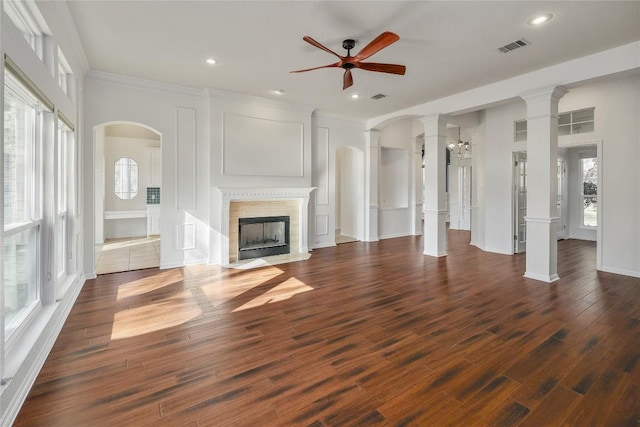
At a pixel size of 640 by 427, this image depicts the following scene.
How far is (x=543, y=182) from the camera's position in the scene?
465 cm

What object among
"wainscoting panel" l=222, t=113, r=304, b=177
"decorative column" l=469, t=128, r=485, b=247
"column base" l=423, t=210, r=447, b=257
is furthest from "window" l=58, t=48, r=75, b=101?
"decorative column" l=469, t=128, r=485, b=247

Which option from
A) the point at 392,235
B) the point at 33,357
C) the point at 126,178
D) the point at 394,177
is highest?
the point at 394,177

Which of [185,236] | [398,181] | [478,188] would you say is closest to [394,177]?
[398,181]

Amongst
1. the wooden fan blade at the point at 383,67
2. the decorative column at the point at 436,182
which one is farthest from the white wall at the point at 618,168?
the wooden fan blade at the point at 383,67

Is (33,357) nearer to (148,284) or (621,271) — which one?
(148,284)

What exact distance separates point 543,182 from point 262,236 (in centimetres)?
484

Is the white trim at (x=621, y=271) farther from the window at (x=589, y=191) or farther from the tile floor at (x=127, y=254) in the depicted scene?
the tile floor at (x=127, y=254)

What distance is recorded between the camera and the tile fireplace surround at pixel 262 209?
5656mm

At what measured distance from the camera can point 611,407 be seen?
6.29 ft

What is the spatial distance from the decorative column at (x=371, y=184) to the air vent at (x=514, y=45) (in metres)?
4.07

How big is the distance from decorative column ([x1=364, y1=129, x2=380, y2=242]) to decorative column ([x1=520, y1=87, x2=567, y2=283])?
3670 millimetres

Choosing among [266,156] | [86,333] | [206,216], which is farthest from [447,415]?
[266,156]

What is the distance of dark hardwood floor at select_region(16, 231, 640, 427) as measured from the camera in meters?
1.88

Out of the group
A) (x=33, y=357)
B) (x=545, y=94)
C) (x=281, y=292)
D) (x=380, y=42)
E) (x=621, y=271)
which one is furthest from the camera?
(x=621, y=271)
